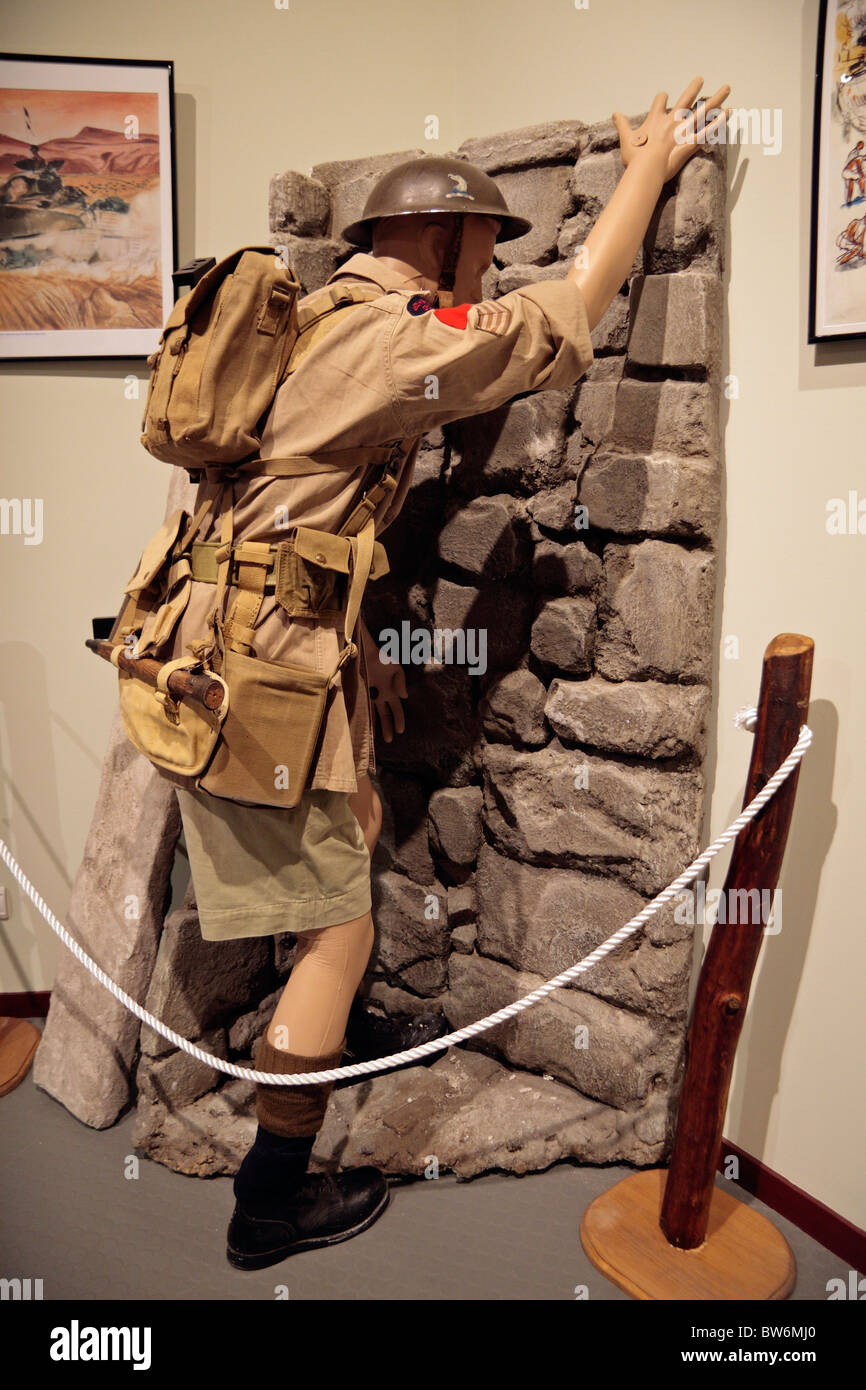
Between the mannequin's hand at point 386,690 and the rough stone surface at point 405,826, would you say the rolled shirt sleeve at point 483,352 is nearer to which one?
the mannequin's hand at point 386,690

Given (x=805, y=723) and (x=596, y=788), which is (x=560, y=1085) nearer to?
(x=596, y=788)

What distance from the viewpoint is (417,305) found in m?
2.14

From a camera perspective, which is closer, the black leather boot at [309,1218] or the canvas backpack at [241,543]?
the canvas backpack at [241,543]

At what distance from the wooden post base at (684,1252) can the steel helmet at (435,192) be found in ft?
7.75

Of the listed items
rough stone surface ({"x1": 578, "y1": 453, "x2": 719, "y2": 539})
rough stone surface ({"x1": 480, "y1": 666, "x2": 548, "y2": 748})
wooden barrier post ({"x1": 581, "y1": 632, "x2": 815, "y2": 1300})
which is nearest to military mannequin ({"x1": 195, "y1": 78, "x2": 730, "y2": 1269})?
rough stone surface ({"x1": 578, "y1": 453, "x2": 719, "y2": 539})

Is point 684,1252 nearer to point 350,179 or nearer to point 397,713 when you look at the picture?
point 397,713

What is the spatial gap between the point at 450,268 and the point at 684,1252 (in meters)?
2.32

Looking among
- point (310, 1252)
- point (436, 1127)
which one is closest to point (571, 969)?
point (436, 1127)

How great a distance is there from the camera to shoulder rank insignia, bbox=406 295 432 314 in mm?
2135

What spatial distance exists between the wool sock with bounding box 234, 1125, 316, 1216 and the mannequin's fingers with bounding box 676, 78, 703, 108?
2543 millimetres

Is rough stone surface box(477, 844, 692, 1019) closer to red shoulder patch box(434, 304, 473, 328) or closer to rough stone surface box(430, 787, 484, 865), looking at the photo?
rough stone surface box(430, 787, 484, 865)

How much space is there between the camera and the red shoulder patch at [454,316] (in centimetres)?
210

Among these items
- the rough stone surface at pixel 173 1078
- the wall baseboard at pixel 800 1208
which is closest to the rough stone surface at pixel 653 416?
the wall baseboard at pixel 800 1208

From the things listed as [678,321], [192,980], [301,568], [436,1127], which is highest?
[678,321]
